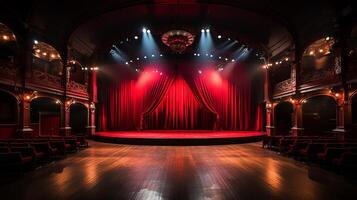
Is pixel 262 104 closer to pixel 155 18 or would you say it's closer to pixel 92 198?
pixel 155 18

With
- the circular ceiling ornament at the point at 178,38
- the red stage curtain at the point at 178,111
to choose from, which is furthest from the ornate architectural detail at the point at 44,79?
the red stage curtain at the point at 178,111

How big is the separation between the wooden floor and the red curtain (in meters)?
10.6

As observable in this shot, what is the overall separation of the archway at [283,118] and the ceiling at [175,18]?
4.33m

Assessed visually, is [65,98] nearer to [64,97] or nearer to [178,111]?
[64,97]

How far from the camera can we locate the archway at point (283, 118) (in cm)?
1611

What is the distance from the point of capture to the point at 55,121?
1631 centimetres

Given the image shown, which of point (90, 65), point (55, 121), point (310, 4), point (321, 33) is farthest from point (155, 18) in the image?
point (55, 121)

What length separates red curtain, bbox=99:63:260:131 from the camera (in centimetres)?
1827

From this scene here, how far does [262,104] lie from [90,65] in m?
13.7

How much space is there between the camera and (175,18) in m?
13.4

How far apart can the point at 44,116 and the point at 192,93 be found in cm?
1136

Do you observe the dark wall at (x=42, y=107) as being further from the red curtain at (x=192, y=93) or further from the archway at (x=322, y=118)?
the archway at (x=322, y=118)

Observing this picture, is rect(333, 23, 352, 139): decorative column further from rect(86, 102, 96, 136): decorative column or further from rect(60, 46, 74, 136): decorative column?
rect(86, 102, 96, 136): decorative column

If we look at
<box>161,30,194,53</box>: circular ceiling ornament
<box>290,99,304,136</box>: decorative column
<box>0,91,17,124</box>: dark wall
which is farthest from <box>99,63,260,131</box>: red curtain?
<box>0,91,17,124</box>: dark wall
